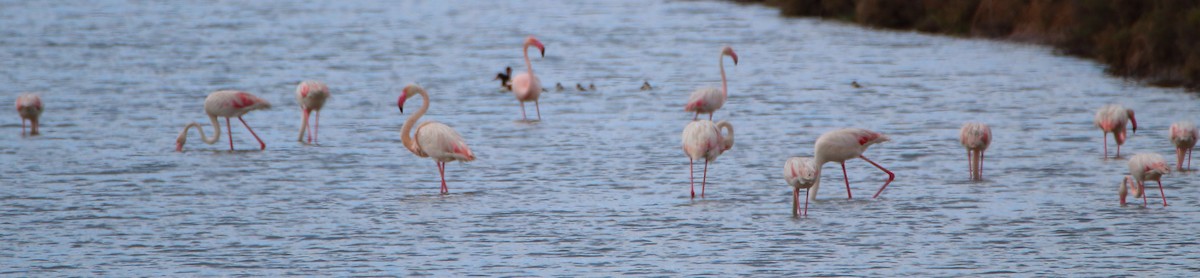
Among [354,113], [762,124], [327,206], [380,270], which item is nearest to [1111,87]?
[762,124]

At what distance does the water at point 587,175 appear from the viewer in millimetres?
9422

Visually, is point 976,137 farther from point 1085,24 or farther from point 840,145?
point 1085,24

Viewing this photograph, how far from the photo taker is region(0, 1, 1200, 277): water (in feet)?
30.9

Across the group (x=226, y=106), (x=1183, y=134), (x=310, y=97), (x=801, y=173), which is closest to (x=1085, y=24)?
(x=1183, y=134)

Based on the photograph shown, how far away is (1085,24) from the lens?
23.6 meters

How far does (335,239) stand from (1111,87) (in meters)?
11.7

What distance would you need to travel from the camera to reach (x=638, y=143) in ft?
48.9

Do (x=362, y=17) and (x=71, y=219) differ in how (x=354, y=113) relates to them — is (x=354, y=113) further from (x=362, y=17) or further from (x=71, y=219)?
(x=362, y=17)

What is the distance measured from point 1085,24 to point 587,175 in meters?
12.8

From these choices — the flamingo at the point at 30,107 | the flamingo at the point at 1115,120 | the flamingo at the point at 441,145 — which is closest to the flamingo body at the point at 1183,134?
the flamingo at the point at 1115,120

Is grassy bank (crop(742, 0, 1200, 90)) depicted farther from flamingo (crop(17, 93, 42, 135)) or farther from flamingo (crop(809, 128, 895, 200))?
flamingo (crop(17, 93, 42, 135))

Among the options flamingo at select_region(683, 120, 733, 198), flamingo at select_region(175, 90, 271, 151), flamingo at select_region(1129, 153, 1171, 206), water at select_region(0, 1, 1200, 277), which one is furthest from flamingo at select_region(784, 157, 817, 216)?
flamingo at select_region(175, 90, 271, 151)

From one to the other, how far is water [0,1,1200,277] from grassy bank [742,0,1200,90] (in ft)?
1.75

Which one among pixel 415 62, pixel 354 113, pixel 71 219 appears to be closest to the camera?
pixel 71 219
